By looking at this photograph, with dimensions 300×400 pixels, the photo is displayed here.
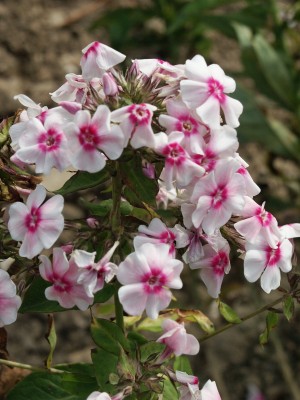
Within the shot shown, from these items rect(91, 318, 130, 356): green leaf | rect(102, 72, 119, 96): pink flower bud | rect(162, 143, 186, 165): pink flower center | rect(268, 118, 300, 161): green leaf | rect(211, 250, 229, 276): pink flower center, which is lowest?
rect(268, 118, 300, 161): green leaf

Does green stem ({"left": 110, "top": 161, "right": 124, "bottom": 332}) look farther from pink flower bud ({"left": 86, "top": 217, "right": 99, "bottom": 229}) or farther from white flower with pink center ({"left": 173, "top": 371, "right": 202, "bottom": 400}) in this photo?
white flower with pink center ({"left": 173, "top": 371, "right": 202, "bottom": 400})

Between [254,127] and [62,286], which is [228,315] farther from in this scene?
[254,127]

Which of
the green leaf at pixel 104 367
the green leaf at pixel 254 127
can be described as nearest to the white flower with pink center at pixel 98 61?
the green leaf at pixel 104 367

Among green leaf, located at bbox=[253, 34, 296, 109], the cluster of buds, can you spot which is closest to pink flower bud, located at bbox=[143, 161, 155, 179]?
the cluster of buds

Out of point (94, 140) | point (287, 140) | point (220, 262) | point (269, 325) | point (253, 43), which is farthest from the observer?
point (287, 140)

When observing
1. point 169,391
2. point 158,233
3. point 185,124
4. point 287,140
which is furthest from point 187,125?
point 287,140

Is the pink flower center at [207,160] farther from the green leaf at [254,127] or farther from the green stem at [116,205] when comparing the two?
the green leaf at [254,127]

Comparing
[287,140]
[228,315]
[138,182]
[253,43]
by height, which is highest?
[138,182]
